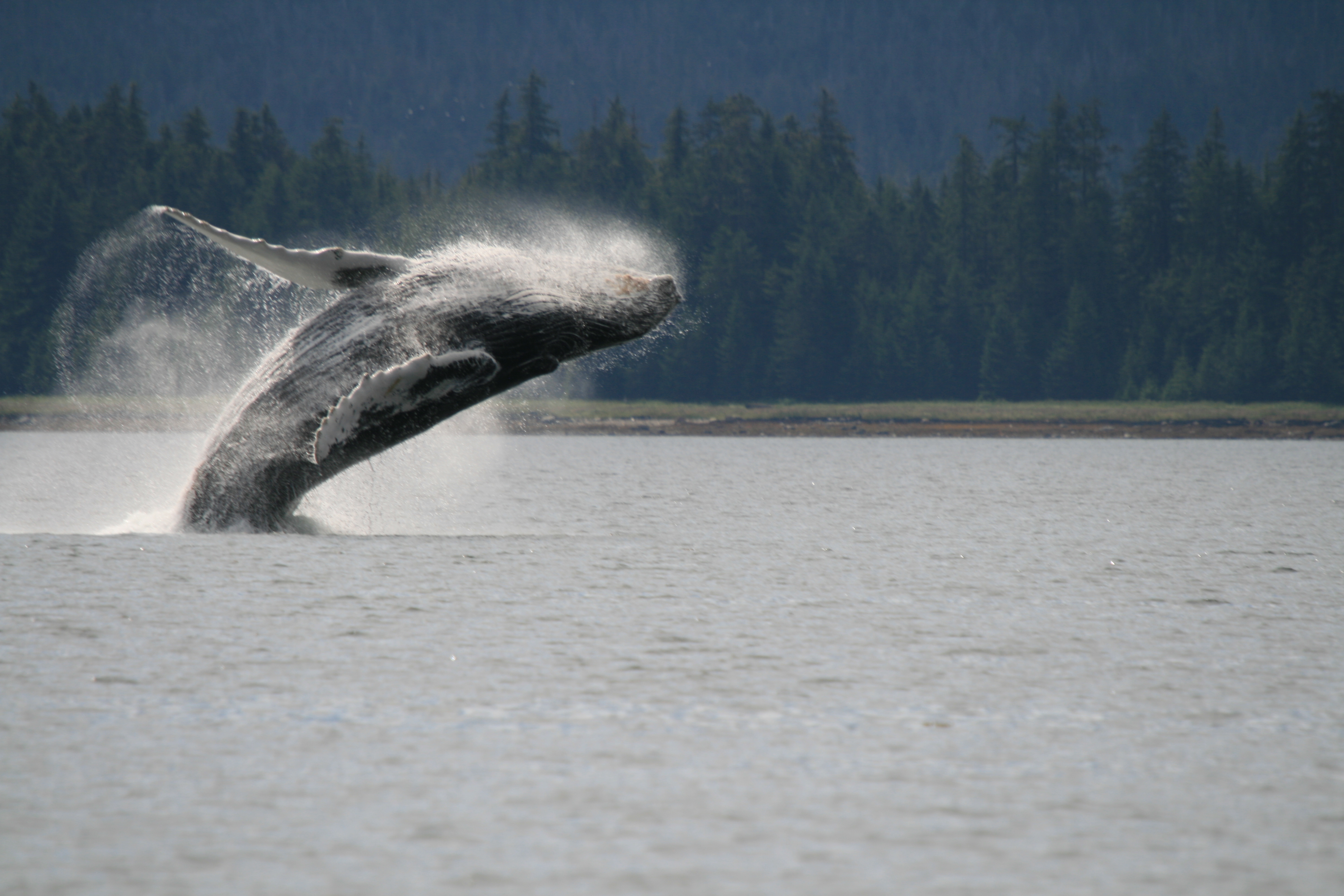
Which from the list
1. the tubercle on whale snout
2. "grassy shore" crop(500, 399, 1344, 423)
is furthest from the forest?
the tubercle on whale snout

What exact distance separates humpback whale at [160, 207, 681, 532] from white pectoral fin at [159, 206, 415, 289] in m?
0.01

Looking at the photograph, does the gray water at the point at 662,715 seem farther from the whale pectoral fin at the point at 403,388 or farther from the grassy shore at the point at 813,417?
the grassy shore at the point at 813,417

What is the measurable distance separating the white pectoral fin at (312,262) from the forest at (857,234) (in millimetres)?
77500

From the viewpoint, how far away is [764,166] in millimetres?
106250

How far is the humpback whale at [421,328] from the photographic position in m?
11.8

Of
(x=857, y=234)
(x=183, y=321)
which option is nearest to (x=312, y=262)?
(x=183, y=321)

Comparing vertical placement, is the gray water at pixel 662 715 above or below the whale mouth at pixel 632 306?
below

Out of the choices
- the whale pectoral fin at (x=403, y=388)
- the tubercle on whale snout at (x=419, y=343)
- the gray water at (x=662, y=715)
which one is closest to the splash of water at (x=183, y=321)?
the gray water at (x=662, y=715)

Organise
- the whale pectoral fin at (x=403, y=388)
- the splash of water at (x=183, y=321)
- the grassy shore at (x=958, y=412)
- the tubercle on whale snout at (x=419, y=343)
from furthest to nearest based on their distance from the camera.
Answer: the splash of water at (x=183, y=321) < the grassy shore at (x=958, y=412) < the tubercle on whale snout at (x=419, y=343) < the whale pectoral fin at (x=403, y=388)

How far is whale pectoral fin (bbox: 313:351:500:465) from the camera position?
1116 cm

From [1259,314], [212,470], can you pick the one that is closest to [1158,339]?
[1259,314]

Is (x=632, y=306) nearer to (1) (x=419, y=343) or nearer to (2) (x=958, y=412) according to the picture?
(1) (x=419, y=343)

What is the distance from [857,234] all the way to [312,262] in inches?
3649

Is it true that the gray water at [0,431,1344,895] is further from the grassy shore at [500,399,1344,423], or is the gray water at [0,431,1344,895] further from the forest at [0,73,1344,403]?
the forest at [0,73,1344,403]
